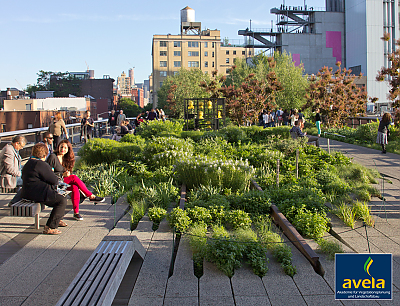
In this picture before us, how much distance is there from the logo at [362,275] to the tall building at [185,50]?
10669 cm

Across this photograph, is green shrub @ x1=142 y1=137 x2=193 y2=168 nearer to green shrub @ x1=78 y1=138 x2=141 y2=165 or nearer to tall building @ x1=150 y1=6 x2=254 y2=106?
green shrub @ x1=78 y1=138 x2=141 y2=165

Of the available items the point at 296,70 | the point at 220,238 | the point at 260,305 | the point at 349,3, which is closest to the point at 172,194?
the point at 220,238

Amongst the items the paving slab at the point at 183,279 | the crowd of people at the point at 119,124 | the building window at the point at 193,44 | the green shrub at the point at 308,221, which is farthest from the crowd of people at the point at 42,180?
the building window at the point at 193,44

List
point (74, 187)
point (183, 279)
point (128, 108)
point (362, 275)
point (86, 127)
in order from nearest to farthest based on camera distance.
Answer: point (362, 275)
point (183, 279)
point (74, 187)
point (86, 127)
point (128, 108)

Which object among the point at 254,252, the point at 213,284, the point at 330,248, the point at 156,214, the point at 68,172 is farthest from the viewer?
the point at 68,172

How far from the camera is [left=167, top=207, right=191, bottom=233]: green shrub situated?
5746 millimetres

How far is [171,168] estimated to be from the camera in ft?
31.7

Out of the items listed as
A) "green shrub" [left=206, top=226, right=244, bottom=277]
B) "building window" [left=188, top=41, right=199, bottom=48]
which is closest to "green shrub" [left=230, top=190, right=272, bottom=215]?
"green shrub" [left=206, top=226, right=244, bottom=277]

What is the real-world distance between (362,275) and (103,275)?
2468mm

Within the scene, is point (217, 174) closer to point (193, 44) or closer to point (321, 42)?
point (321, 42)

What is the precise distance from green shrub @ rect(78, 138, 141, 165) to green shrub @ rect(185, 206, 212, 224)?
566cm

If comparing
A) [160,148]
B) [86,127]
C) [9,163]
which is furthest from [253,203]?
[86,127]

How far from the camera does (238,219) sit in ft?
19.8

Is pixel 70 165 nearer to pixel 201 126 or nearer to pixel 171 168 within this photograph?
pixel 171 168
